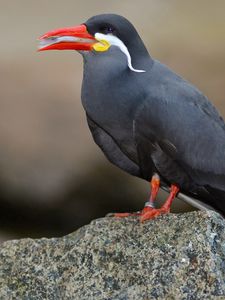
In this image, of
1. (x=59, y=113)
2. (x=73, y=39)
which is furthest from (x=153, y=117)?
(x=59, y=113)

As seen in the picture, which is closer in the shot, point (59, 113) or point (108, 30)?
point (108, 30)

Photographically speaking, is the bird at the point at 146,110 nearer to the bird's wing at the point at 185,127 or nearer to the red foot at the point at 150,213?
the bird's wing at the point at 185,127

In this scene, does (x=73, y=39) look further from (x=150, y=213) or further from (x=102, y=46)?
(x=150, y=213)

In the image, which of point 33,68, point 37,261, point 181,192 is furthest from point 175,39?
point 37,261

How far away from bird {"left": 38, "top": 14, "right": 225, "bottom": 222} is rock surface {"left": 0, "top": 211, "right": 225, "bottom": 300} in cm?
69

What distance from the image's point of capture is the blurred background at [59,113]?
9109mm

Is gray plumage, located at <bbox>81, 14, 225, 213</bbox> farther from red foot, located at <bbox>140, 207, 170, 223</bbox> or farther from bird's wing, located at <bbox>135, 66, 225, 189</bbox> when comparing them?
red foot, located at <bbox>140, 207, 170, 223</bbox>

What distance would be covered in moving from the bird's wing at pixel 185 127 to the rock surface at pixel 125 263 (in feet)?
2.44

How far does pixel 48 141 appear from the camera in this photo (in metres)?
9.27

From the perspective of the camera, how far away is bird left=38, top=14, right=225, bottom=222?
5609mm

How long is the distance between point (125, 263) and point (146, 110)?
3.80 ft

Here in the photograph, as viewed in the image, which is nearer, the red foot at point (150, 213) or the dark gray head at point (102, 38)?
the red foot at point (150, 213)

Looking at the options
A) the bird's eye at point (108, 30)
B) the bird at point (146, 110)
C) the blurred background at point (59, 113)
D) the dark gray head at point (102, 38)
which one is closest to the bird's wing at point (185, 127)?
the bird at point (146, 110)

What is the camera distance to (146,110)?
18.3ft
